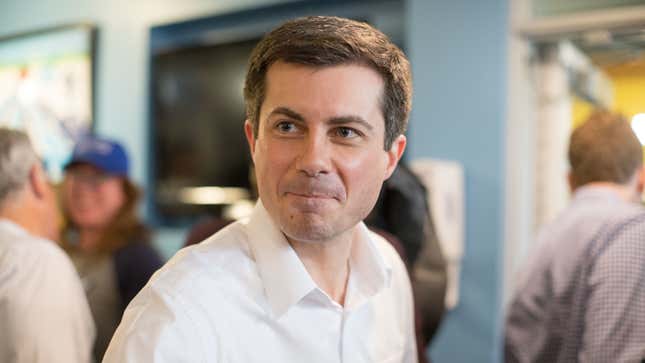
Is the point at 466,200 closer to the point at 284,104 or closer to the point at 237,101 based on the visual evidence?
the point at 237,101

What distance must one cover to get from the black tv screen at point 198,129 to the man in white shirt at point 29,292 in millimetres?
1988

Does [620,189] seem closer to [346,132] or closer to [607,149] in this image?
[607,149]

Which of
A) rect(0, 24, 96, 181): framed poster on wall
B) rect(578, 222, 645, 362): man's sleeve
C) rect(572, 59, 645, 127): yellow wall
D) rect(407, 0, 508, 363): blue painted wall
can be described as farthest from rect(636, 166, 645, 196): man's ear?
rect(0, 24, 96, 181): framed poster on wall

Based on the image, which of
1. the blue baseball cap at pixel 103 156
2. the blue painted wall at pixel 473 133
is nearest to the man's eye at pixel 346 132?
the blue baseball cap at pixel 103 156

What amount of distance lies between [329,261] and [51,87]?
334 cm

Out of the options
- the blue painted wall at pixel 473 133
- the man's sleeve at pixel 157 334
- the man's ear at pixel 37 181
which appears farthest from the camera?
the blue painted wall at pixel 473 133

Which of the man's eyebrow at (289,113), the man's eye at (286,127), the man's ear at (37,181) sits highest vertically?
the man's eyebrow at (289,113)

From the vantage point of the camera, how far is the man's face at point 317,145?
0.88 metres

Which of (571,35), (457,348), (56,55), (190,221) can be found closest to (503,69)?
(571,35)

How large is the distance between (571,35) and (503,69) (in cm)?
Answer: 31

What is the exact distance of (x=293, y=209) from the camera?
2.95ft

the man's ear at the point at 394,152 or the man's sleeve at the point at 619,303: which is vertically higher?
the man's ear at the point at 394,152

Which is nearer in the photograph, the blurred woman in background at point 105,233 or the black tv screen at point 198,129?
the blurred woman in background at point 105,233

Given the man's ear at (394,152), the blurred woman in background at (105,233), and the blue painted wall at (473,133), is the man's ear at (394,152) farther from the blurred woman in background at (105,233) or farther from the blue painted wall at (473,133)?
the blue painted wall at (473,133)
